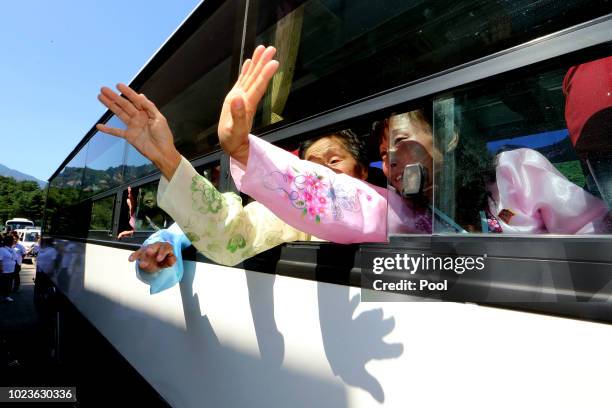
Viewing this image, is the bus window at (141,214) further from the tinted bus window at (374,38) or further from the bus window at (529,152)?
the bus window at (529,152)

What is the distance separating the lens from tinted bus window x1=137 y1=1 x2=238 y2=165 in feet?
6.89

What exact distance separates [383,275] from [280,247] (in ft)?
1.58

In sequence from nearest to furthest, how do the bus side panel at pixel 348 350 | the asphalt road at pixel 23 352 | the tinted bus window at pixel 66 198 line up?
the bus side panel at pixel 348 350
the asphalt road at pixel 23 352
the tinted bus window at pixel 66 198

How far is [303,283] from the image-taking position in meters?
1.24

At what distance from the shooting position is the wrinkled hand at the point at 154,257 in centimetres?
161

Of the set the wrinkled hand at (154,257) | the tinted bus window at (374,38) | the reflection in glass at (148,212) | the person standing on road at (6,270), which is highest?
the tinted bus window at (374,38)

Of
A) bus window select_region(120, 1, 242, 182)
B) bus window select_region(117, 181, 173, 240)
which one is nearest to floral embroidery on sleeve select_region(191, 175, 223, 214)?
bus window select_region(120, 1, 242, 182)

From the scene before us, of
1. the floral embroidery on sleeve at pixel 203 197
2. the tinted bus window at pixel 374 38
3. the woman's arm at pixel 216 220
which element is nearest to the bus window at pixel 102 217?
the tinted bus window at pixel 374 38

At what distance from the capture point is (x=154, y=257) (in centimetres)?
164

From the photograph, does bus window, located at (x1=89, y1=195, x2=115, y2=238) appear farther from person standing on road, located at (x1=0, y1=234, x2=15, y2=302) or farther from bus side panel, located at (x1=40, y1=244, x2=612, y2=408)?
person standing on road, located at (x1=0, y1=234, x2=15, y2=302)

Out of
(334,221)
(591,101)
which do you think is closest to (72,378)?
(334,221)

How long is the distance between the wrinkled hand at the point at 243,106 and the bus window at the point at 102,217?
2.88 meters

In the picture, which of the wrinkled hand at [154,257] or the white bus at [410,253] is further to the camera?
the wrinkled hand at [154,257]

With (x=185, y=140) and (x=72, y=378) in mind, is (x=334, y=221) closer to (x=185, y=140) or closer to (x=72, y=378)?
(x=185, y=140)
